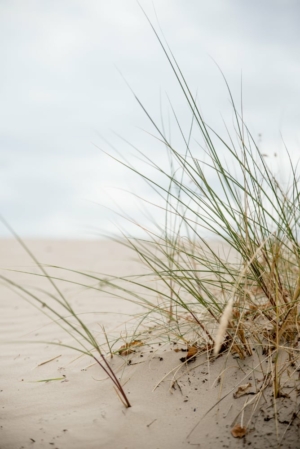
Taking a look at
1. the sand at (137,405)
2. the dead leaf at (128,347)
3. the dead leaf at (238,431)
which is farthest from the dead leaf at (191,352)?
the dead leaf at (238,431)

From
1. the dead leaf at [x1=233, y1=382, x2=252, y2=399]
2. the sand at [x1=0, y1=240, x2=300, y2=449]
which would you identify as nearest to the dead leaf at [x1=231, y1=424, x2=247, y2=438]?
the sand at [x1=0, y1=240, x2=300, y2=449]

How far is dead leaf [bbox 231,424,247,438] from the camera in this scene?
1200 mm

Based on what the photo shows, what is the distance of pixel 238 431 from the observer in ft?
3.97

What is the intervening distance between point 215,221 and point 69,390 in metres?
0.88

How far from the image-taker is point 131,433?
4.16 feet

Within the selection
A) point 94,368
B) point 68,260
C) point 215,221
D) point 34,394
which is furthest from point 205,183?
point 68,260

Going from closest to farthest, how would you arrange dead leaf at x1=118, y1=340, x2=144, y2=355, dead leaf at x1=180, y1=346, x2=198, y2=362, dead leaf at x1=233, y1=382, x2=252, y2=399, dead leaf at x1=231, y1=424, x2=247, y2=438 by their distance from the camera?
1. dead leaf at x1=231, y1=424, x2=247, y2=438
2. dead leaf at x1=233, y1=382, x2=252, y2=399
3. dead leaf at x1=180, y1=346, x2=198, y2=362
4. dead leaf at x1=118, y1=340, x2=144, y2=355

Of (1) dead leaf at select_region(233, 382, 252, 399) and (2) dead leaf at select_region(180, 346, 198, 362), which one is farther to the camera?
(2) dead leaf at select_region(180, 346, 198, 362)

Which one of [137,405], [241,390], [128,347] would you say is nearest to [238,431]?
[241,390]

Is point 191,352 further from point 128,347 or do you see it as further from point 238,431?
point 238,431

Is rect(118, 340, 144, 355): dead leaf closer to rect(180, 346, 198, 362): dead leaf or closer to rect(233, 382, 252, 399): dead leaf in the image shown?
rect(180, 346, 198, 362): dead leaf

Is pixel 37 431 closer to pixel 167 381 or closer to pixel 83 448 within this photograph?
pixel 83 448

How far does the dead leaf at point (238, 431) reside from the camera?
1200 mm

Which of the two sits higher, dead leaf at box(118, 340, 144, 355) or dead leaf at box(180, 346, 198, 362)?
dead leaf at box(180, 346, 198, 362)
